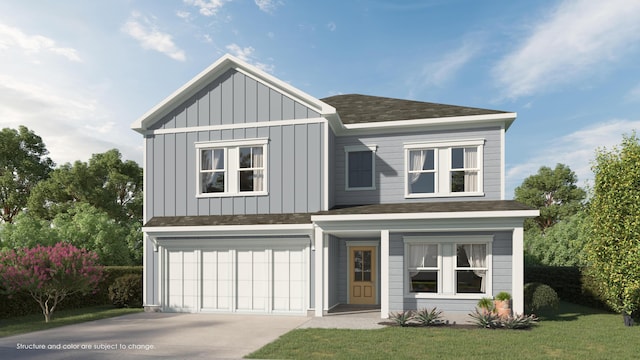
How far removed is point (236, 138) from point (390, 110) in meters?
5.79

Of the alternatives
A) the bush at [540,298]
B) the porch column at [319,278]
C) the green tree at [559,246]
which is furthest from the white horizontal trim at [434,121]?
the green tree at [559,246]

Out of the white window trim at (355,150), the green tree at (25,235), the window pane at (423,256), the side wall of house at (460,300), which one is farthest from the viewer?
the green tree at (25,235)

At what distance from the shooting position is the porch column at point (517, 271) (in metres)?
13.1

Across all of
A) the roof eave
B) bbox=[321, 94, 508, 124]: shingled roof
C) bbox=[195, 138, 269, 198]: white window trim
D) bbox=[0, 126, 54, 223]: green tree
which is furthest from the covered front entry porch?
bbox=[0, 126, 54, 223]: green tree

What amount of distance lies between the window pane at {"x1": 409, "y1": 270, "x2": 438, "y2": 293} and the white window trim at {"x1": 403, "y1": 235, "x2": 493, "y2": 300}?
0.16 m

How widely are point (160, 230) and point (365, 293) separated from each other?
7.42 m

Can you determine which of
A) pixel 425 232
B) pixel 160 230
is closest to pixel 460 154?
pixel 425 232

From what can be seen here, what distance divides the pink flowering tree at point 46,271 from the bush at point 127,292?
7.13 feet

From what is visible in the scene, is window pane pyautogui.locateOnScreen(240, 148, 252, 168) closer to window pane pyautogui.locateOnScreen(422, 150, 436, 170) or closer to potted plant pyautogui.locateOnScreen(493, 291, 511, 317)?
window pane pyautogui.locateOnScreen(422, 150, 436, 170)

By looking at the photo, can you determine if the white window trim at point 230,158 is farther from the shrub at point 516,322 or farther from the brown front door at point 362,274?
the shrub at point 516,322

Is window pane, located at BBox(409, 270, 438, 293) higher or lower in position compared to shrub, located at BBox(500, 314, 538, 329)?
higher

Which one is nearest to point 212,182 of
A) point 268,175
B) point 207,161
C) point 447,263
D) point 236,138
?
point 207,161

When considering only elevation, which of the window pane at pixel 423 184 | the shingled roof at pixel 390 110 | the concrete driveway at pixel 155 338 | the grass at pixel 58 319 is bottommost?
the grass at pixel 58 319

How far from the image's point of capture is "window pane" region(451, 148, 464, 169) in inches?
627
